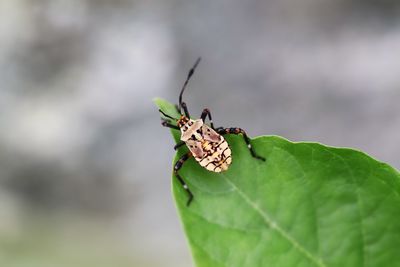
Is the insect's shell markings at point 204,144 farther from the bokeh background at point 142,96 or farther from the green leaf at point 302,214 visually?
the bokeh background at point 142,96

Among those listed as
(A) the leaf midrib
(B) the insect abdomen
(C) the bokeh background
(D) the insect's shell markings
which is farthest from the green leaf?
(C) the bokeh background

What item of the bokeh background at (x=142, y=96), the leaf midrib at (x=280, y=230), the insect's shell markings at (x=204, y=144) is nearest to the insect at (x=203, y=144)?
the insect's shell markings at (x=204, y=144)

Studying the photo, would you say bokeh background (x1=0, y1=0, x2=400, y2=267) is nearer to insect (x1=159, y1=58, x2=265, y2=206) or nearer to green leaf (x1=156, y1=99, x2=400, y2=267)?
insect (x1=159, y1=58, x2=265, y2=206)

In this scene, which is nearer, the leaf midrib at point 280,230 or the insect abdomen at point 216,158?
the leaf midrib at point 280,230

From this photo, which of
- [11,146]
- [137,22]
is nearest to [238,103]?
[137,22]

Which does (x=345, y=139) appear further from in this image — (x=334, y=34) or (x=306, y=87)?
(x=334, y=34)

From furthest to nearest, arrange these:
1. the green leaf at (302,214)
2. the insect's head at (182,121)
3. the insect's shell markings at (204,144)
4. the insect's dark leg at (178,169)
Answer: the insect's head at (182,121), the insect's shell markings at (204,144), the insect's dark leg at (178,169), the green leaf at (302,214)

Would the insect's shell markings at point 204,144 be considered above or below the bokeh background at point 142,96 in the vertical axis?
below

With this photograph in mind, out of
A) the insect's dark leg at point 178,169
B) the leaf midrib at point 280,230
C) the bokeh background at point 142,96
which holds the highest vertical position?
the bokeh background at point 142,96
